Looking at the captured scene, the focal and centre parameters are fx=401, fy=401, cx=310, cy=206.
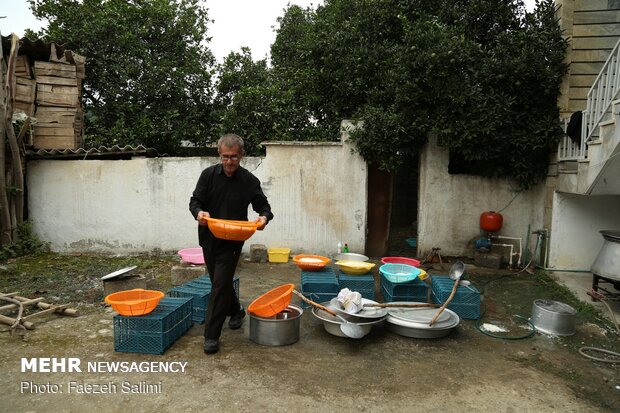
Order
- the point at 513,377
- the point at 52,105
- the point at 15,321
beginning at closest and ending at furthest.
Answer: the point at 513,377, the point at 15,321, the point at 52,105

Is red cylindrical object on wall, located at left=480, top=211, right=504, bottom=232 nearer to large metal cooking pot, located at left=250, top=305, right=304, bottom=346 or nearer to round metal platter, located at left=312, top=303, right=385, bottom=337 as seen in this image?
round metal platter, located at left=312, top=303, right=385, bottom=337

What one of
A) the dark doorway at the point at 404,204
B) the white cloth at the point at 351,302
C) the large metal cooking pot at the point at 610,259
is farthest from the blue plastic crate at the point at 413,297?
the dark doorway at the point at 404,204

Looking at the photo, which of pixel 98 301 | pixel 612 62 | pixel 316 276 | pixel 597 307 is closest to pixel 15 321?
pixel 98 301

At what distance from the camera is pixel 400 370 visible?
3.84m

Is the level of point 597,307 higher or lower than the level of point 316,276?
lower

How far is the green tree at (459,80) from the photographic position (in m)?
7.12

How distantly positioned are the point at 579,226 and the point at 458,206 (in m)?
2.14

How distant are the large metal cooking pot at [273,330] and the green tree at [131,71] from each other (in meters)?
7.55

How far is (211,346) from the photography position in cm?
402

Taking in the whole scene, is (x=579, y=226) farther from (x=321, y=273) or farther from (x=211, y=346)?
(x=211, y=346)

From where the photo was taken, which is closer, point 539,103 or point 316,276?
point 316,276

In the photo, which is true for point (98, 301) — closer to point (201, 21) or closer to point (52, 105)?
point (52, 105)

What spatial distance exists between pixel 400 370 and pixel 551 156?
5834 mm

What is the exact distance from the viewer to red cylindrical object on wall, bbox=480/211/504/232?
799 centimetres
